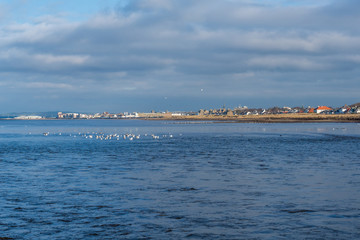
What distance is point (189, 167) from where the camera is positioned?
1144 inches

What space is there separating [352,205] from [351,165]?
13871 mm

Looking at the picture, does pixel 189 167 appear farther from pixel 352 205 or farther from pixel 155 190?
pixel 352 205

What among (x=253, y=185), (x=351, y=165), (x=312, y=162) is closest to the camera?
(x=253, y=185)

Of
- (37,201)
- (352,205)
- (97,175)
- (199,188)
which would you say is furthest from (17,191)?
(352,205)

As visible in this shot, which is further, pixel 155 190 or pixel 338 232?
pixel 155 190

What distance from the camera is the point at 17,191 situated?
19.8m

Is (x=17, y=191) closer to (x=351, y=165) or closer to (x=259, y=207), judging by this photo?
(x=259, y=207)

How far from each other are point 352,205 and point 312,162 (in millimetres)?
15747

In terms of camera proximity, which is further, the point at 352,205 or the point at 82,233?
the point at 352,205

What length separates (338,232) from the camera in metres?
12.5

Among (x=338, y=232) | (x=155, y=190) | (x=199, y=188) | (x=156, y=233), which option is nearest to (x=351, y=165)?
(x=199, y=188)

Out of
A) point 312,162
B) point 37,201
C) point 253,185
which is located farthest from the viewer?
point 312,162

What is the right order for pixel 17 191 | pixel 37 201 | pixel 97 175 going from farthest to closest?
pixel 97 175 < pixel 17 191 < pixel 37 201

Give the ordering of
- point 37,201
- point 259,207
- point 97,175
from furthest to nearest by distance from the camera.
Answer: point 97,175
point 37,201
point 259,207
